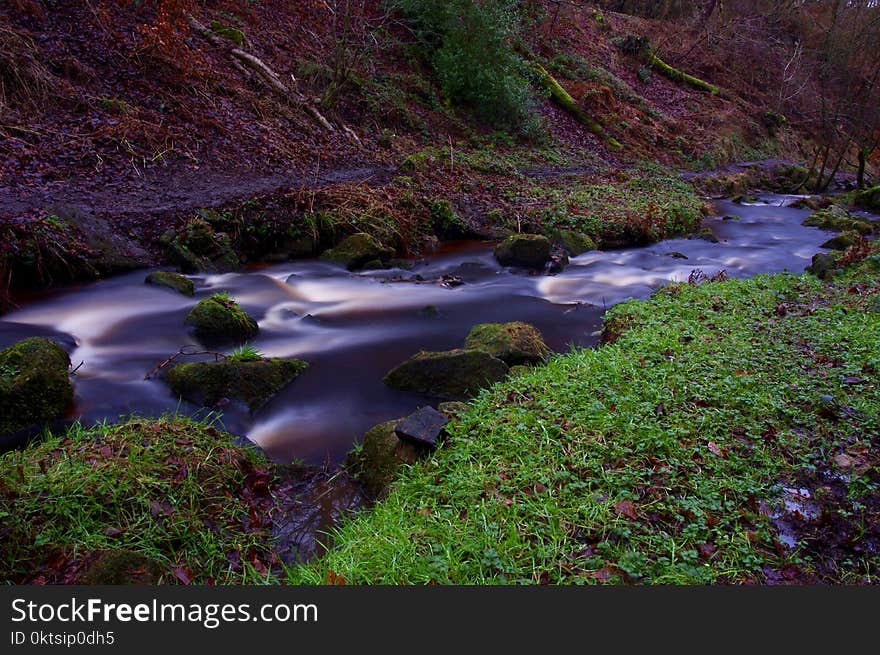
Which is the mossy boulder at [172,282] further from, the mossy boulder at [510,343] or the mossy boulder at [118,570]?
the mossy boulder at [118,570]

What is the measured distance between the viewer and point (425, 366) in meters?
6.07

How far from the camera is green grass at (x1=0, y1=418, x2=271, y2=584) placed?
11.4ft

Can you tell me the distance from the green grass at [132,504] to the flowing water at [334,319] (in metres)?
0.88

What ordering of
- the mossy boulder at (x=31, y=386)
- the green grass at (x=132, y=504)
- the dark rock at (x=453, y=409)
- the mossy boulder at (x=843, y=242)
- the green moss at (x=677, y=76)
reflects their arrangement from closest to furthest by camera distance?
1. the green grass at (x=132, y=504)
2. the mossy boulder at (x=31, y=386)
3. the dark rock at (x=453, y=409)
4. the mossy boulder at (x=843, y=242)
5. the green moss at (x=677, y=76)

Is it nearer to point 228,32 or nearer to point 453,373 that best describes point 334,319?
point 453,373

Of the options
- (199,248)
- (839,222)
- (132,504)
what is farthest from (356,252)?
(839,222)

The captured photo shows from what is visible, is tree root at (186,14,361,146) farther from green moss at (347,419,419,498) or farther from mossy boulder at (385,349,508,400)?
green moss at (347,419,419,498)

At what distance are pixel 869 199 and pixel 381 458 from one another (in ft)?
64.7

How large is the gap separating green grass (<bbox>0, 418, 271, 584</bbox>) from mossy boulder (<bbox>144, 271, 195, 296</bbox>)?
4187mm

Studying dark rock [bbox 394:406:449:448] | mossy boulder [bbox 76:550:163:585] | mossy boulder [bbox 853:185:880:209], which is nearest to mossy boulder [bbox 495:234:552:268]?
dark rock [bbox 394:406:449:448]

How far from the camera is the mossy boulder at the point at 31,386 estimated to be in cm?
499

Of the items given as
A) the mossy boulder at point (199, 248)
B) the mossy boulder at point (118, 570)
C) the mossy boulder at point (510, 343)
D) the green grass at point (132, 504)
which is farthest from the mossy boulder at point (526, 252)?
the mossy boulder at point (118, 570)

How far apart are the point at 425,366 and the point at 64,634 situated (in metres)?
3.83

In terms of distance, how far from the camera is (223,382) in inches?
228
